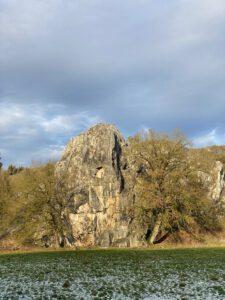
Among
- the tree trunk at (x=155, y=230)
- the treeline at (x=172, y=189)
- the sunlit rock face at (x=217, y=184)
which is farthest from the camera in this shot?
the sunlit rock face at (x=217, y=184)

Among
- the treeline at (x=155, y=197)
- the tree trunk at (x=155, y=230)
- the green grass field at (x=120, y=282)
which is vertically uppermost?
the treeline at (x=155, y=197)

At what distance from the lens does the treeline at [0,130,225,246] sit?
260ft

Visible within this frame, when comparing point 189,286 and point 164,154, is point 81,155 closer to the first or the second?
point 164,154

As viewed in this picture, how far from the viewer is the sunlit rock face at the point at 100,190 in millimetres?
83125

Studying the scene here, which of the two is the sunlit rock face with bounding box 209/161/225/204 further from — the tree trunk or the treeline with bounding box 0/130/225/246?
the tree trunk

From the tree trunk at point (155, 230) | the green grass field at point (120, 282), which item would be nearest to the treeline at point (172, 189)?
the tree trunk at point (155, 230)

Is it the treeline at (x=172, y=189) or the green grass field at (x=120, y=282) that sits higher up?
the treeline at (x=172, y=189)

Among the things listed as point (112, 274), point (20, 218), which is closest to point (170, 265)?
point (112, 274)

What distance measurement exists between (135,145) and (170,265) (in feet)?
144

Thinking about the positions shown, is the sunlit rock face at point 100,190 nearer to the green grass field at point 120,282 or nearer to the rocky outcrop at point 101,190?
the rocky outcrop at point 101,190

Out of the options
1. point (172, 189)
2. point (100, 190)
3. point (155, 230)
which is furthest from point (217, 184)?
point (100, 190)

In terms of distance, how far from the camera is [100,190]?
8762 cm

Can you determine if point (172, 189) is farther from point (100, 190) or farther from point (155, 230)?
point (100, 190)

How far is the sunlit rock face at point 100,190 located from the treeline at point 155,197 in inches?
98.8
